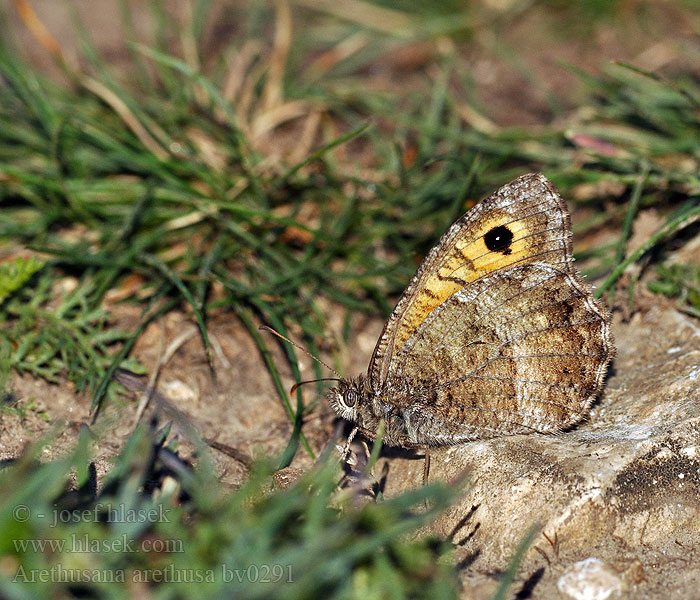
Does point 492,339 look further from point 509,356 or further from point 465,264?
point 465,264

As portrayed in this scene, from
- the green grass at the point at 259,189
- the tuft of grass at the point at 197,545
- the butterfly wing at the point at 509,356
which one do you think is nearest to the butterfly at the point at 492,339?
the butterfly wing at the point at 509,356

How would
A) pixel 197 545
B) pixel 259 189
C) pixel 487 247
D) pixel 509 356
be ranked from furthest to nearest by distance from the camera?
pixel 259 189, pixel 487 247, pixel 509 356, pixel 197 545

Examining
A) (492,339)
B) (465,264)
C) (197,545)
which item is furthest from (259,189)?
(197,545)

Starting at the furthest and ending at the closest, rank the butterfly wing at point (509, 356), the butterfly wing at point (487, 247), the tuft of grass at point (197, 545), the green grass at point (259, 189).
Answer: the green grass at point (259, 189) → the butterfly wing at point (487, 247) → the butterfly wing at point (509, 356) → the tuft of grass at point (197, 545)

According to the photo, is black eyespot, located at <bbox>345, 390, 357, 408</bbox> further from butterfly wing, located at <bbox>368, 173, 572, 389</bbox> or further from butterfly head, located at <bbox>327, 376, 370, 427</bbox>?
butterfly wing, located at <bbox>368, 173, 572, 389</bbox>

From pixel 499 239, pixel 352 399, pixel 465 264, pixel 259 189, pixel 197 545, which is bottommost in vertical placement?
pixel 197 545

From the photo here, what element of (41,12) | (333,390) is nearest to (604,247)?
(333,390)

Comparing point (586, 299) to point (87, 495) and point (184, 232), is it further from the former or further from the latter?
point (184, 232)

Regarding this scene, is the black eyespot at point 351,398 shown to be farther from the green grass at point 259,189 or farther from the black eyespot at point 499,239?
the black eyespot at point 499,239
